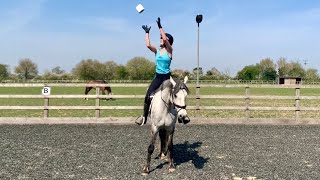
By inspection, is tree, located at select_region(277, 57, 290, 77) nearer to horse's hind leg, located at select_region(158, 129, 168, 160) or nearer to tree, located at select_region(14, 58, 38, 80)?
tree, located at select_region(14, 58, 38, 80)

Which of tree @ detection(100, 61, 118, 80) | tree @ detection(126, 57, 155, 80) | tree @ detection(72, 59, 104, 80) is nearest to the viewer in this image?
tree @ detection(126, 57, 155, 80)

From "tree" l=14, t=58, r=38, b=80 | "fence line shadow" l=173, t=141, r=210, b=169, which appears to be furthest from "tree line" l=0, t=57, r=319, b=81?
"fence line shadow" l=173, t=141, r=210, b=169

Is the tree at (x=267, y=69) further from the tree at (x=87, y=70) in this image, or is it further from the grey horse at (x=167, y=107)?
the grey horse at (x=167, y=107)

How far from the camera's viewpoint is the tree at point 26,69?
115562 mm

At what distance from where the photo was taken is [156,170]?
6188mm

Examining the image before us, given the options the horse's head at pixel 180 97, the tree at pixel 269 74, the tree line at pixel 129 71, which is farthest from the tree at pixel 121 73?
the horse's head at pixel 180 97

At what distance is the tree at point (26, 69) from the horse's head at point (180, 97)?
11774cm

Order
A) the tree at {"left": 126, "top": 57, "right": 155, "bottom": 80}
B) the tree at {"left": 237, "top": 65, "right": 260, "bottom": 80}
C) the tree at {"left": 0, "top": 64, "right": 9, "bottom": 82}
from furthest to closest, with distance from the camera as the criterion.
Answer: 1. the tree at {"left": 237, "top": 65, "right": 260, "bottom": 80}
2. the tree at {"left": 0, "top": 64, "right": 9, "bottom": 82}
3. the tree at {"left": 126, "top": 57, "right": 155, "bottom": 80}

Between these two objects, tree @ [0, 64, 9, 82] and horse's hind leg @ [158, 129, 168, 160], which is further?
tree @ [0, 64, 9, 82]

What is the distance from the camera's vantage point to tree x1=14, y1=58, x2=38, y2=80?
379ft

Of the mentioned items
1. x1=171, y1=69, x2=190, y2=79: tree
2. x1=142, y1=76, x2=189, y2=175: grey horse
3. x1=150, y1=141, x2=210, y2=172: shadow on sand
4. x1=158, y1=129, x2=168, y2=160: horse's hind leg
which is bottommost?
x1=150, y1=141, x2=210, y2=172: shadow on sand

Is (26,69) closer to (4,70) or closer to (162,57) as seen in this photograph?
(4,70)

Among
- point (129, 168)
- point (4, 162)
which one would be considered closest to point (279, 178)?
point (129, 168)

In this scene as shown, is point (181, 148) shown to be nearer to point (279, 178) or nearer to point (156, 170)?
point (156, 170)
